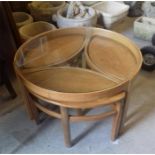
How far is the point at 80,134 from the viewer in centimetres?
140

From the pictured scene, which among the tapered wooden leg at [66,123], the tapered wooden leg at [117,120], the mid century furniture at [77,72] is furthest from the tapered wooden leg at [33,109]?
the tapered wooden leg at [117,120]

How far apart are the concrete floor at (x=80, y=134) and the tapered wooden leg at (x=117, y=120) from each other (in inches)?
2.2

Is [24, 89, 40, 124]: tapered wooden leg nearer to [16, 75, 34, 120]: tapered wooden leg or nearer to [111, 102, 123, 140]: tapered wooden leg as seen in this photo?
[16, 75, 34, 120]: tapered wooden leg

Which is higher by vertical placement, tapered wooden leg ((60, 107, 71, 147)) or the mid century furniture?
the mid century furniture

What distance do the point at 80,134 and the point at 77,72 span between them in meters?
0.42

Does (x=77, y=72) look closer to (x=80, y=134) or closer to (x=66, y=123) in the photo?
(x=66, y=123)

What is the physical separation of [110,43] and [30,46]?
465 millimetres

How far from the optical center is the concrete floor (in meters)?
1.32

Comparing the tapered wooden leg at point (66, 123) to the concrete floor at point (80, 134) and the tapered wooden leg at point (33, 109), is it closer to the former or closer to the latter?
the concrete floor at point (80, 134)

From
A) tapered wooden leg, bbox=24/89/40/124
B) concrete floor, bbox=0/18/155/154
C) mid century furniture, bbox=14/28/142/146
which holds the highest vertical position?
mid century furniture, bbox=14/28/142/146

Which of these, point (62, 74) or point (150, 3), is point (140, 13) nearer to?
point (150, 3)

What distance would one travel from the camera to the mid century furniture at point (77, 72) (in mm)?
1066

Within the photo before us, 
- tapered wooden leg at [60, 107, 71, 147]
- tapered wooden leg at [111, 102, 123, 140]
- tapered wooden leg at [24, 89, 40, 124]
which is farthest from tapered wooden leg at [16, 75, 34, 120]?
tapered wooden leg at [111, 102, 123, 140]

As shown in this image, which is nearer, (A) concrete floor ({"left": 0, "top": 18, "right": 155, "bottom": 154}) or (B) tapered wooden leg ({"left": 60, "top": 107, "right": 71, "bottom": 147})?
(B) tapered wooden leg ({"left": 60, "top": 107, "right": 71, "bottom": 147})
